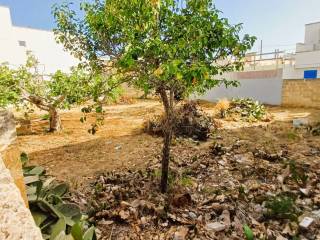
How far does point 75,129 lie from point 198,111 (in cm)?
477

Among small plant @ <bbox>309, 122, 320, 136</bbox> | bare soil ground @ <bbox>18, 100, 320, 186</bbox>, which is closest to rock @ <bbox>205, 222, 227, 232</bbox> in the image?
bare soil ground @ <bbox>18, 100, 320, 186</bbox>

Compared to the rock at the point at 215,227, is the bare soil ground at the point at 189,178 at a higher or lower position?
higher

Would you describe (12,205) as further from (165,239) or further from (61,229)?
(165,239)

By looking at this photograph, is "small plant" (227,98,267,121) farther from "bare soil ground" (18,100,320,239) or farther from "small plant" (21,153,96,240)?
"small plant" (21,153,96,240)

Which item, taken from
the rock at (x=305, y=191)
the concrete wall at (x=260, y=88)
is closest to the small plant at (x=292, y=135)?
the rock at (x=305, y=191)

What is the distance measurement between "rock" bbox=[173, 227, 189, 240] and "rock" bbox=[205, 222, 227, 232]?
0.97ft

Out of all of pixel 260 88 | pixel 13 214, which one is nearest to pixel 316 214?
pixel 13 214

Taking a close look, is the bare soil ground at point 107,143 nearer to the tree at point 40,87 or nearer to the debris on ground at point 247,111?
the debris on ground at point 247,111

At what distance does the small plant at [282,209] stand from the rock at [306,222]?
0.13 meters

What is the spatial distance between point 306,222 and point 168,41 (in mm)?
3007

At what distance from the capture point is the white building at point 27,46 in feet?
65.8

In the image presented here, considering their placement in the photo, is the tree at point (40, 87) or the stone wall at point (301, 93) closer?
the tree at point (40, 87)

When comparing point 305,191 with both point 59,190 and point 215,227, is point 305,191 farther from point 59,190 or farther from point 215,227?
point 59,190

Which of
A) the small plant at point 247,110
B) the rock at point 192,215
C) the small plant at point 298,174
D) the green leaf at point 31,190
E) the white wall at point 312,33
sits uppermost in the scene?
the white wall at point 312,33
